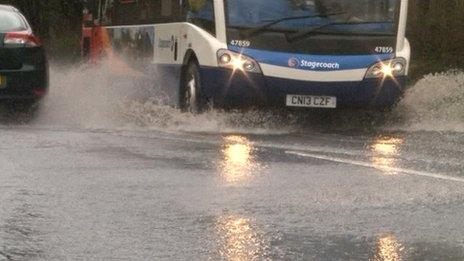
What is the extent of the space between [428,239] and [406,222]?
1.80 ft

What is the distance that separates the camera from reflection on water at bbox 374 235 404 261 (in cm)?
682

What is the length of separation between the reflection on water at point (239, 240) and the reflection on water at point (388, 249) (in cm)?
62

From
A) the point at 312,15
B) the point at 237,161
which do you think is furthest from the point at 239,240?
the point at 312,15

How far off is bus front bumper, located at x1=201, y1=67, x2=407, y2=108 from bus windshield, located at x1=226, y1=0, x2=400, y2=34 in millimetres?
623

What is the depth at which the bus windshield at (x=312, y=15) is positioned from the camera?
616 inches

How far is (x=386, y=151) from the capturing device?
12367 millimetres

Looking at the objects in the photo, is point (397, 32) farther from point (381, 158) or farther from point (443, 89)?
point (381, 158)

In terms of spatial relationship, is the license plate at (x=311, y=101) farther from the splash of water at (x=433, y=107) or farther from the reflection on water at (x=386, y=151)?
the reflection on water at (x=386, y=151)

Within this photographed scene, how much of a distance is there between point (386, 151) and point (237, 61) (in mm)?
3572

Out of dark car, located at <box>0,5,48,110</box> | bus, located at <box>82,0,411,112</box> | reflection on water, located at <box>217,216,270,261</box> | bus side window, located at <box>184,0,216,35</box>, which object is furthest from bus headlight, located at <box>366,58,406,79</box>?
reflection on water, located at <box>217,216,270,261</box>

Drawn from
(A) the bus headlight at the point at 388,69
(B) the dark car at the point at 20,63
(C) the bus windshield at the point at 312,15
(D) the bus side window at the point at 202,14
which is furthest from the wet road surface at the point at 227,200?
(B) the dark car at the point at 20,63

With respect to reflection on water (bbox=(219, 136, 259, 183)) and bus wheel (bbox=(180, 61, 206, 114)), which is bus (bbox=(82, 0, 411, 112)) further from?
reflection on water (bbox=(219, 136, 259, 183))

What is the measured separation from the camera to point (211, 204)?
8562mm

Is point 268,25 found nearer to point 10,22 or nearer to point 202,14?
point 202,14
